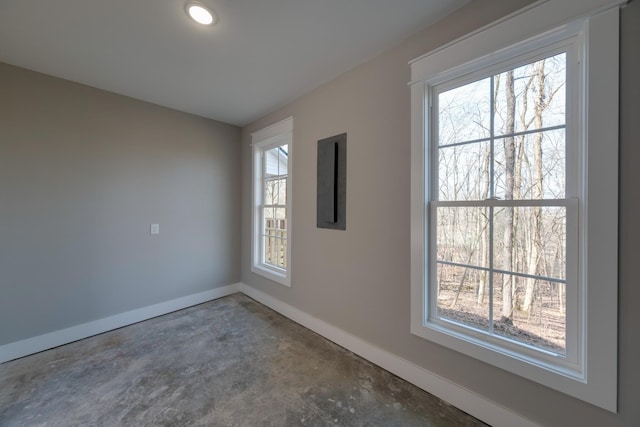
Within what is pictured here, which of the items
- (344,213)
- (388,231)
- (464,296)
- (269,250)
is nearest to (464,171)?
(388,231)

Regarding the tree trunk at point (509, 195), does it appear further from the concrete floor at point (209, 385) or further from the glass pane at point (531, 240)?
the concrete floor at point (209, 385)

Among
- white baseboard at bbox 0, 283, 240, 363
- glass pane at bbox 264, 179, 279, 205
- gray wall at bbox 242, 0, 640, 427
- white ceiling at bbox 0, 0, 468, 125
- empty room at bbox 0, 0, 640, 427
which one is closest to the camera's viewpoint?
gray wall at bbox 242, 0, 640, 427

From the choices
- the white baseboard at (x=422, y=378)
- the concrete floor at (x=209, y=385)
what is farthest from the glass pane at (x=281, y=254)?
the concrete floor at (x=209, y=385)

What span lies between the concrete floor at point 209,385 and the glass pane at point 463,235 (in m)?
0.97

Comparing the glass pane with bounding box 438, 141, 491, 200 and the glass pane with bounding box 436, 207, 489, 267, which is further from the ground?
the glass pane with bounding box 438, 141, 491, 200

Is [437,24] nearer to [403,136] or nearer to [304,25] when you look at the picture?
[403,136]

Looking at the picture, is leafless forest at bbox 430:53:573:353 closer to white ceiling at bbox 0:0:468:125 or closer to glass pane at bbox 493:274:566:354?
glass pane at bbox 493:274:566:354

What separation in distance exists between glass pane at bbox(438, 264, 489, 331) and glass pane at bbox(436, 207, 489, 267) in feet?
0.25

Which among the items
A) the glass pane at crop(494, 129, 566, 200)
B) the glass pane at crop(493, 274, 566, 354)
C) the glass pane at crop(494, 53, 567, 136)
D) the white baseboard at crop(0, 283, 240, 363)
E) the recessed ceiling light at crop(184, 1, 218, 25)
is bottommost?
the white baseboard at crop(0, 283, 240, 363)

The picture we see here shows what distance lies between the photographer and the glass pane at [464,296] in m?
1.56

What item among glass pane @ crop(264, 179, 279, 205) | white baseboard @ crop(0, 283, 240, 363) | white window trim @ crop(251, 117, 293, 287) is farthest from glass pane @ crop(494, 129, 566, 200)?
white baseboard @ crop(0, 283, 240, 363)

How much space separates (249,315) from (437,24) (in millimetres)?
3288

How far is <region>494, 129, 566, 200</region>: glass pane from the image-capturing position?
1.31 m

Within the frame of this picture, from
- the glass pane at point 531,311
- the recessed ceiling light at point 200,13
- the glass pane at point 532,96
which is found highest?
the recessed ceiling light at point 200,13
